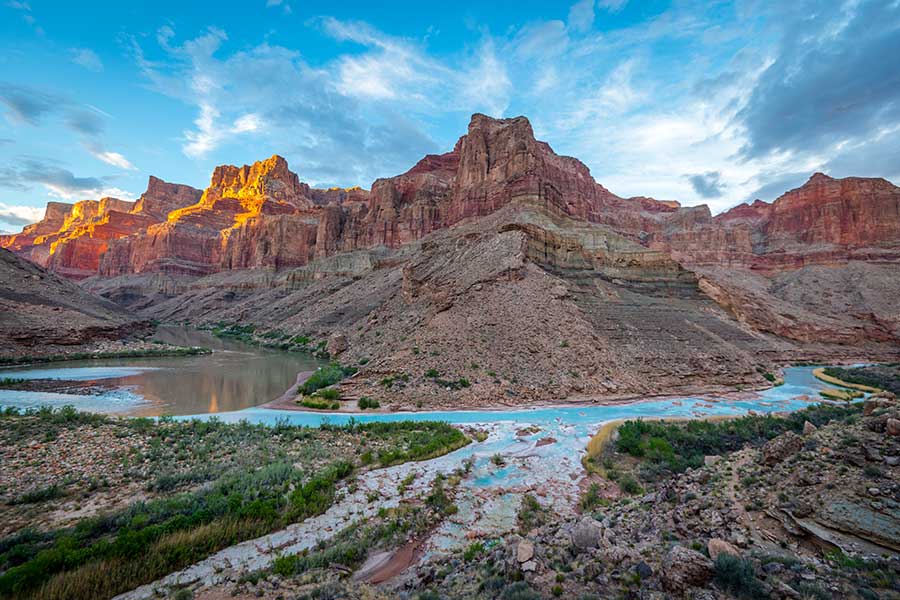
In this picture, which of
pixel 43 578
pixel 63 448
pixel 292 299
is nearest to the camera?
pixel 43 578

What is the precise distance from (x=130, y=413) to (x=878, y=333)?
66.8 metres

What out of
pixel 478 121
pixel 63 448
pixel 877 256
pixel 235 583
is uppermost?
pixel 478 121

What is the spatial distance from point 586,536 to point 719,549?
1777mm

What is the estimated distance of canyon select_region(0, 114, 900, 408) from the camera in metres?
23.7

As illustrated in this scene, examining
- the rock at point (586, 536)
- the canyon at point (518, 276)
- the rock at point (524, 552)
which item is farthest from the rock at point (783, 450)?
the canyon at point (518, 276)

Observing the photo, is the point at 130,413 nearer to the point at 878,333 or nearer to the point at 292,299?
the point at 292,299

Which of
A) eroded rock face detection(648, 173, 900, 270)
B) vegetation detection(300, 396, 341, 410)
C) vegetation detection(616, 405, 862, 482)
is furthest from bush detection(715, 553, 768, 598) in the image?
eroded rock face detection(648, 173, 900, 270)

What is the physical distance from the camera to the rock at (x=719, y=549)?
15.6 ft

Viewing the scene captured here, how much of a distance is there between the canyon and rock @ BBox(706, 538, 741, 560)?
15.0 metres

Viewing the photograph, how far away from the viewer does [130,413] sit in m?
16.9

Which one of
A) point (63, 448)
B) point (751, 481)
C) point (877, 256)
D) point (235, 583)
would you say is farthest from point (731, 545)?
point (877, 256)

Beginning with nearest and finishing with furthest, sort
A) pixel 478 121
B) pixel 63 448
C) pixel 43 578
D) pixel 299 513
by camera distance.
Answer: pixel 43 578 → pixel 299 513 → pixel 63 448 → pixel 478 121

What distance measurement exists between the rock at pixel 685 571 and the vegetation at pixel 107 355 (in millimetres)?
39471

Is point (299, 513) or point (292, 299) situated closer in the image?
point (299, 513)
